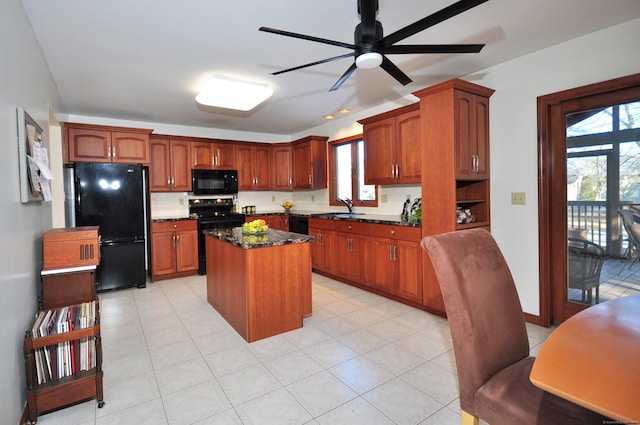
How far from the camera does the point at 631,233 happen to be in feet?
7.99

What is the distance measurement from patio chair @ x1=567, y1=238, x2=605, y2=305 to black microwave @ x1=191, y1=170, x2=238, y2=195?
4577 mm

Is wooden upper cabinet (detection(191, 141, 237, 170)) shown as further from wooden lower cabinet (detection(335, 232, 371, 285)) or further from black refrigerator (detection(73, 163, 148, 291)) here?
wooden lower cabinet (detection(335, 232, 371, 285))

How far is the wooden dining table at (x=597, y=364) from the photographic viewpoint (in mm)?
699

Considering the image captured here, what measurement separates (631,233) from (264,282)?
2902mm

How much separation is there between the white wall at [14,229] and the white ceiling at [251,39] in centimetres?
39

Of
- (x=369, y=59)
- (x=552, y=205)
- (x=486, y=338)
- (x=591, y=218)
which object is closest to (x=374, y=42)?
(x=369, y=59)

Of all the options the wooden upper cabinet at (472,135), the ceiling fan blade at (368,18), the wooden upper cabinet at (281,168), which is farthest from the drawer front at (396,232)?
the wooden upper cabinet at (281,168)

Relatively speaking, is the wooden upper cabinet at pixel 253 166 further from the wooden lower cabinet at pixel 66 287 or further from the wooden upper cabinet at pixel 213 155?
the wooden lower cabinet at pixel 66 287

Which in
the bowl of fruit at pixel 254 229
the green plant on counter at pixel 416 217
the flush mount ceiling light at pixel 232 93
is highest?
the flush mount ceiling light at pixel 232 93

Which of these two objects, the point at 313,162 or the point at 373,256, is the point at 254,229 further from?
the point at 313,162

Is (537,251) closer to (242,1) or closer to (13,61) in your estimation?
(242,1)

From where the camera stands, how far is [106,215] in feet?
13.5

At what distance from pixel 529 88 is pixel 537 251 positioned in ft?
4.77

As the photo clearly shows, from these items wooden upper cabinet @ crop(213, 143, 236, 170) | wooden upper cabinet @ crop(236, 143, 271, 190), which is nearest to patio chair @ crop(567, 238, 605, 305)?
wooden upper cabinet @ crop(236, 143, 271, 190)
